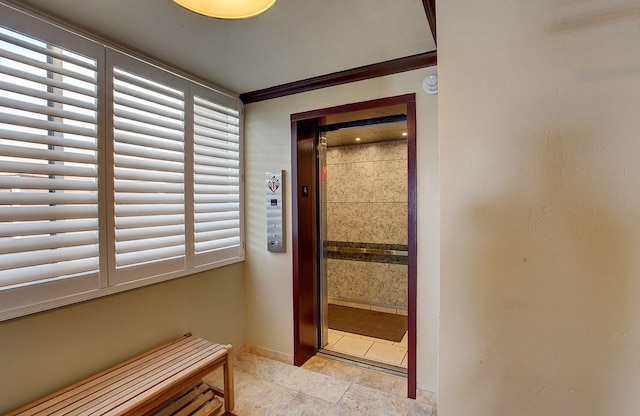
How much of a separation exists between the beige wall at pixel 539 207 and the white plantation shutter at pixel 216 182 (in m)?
1.89

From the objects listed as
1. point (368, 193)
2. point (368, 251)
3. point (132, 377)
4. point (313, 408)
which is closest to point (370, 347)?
point (313, 408)

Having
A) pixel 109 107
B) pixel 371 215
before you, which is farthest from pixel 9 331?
pixel 371 215

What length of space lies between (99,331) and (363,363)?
6.51 ft

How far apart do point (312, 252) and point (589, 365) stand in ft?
6.72

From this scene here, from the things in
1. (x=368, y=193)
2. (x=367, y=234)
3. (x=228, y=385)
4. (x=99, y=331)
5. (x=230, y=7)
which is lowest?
(x=228, y=385)

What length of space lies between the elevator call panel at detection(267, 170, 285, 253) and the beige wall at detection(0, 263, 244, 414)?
53cm

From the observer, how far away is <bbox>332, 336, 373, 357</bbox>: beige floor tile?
8.83 ft

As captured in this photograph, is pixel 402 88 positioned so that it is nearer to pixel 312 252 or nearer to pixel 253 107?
pixel 253 107

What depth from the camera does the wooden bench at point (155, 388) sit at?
4.47 ft

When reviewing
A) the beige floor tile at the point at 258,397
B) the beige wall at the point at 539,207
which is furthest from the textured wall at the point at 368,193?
the beige wall at the point at 539,207

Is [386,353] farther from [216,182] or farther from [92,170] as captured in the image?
[92,170]

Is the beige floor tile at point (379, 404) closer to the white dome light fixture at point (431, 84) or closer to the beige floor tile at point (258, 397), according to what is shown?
the beige floor tile at point (258, 397)

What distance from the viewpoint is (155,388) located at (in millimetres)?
1486

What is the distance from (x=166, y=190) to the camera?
1.99 m
